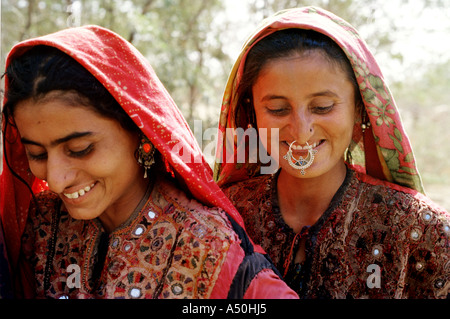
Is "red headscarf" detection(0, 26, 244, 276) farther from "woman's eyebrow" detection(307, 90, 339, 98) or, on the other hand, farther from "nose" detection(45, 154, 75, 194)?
"woman's eyebrow" detection(307, 90, 339, 98)

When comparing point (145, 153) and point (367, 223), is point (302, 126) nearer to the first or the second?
point (367, 223)

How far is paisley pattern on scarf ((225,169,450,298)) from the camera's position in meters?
1.89

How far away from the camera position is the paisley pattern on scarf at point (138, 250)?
1626 millimetres

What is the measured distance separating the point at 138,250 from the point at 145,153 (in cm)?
39

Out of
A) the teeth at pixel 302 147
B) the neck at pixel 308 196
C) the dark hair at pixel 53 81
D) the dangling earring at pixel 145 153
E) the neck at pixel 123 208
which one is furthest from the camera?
the neck at pixel 308 196

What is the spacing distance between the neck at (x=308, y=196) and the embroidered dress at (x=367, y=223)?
46mm

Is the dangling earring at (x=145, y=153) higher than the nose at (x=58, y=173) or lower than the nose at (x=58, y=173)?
higher

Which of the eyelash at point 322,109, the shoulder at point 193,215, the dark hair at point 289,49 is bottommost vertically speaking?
the shoulder at point 193,215

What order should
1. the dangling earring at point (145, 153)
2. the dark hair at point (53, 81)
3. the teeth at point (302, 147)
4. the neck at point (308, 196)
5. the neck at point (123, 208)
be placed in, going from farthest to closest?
the neck at point (308, 196) < the teeth at point (302, 147) < the neck at point (123, 208) < the dangling earring at point (145, 153) < the dark hair at point (53, 81)

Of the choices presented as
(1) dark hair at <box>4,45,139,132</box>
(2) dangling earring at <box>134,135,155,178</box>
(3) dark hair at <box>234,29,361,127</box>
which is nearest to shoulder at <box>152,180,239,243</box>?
(2) dangling earring at <box>134,135,155,178</box>

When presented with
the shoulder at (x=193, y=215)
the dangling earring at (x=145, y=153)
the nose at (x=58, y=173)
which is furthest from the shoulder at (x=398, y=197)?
the nose at (x=58, y=173)

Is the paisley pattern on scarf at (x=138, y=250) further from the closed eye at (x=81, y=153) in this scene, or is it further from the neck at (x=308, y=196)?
the neck at (x=308, y=196)

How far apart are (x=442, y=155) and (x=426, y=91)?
374 centimetres
